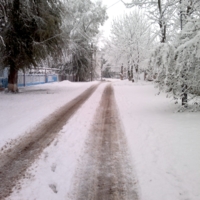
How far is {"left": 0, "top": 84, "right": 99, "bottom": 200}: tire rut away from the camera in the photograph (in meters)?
3.34

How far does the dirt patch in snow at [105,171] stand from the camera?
3018mm

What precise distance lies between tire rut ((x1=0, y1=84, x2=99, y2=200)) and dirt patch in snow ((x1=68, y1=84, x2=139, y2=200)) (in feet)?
3.10

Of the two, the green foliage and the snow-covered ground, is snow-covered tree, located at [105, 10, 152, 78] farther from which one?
the snow-covered ground

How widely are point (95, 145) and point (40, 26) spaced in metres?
11.6

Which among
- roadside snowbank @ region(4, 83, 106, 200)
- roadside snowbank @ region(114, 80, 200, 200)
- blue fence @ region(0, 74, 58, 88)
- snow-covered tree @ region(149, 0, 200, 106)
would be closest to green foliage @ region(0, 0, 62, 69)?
blue fence @ region(0, 74, 58, 88)

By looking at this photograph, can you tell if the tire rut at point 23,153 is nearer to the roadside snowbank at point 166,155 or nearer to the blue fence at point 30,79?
the roadside snowbank at point 166,155

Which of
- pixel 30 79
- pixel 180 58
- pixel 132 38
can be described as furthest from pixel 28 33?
pixel 132 38

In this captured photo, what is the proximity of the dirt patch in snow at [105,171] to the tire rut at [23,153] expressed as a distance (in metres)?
0.95

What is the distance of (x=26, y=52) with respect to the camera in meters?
14.2

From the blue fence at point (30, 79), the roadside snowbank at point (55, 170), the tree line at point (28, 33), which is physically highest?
the tree line at point (28, 33)

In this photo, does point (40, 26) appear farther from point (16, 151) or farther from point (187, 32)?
point (16, 151)

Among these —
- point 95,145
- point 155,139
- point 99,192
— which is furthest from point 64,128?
point 99,192

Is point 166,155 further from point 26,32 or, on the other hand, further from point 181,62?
point 26,32

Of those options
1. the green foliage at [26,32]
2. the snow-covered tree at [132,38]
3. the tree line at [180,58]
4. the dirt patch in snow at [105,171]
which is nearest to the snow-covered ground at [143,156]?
the dirt patch in snow at [105,171]
